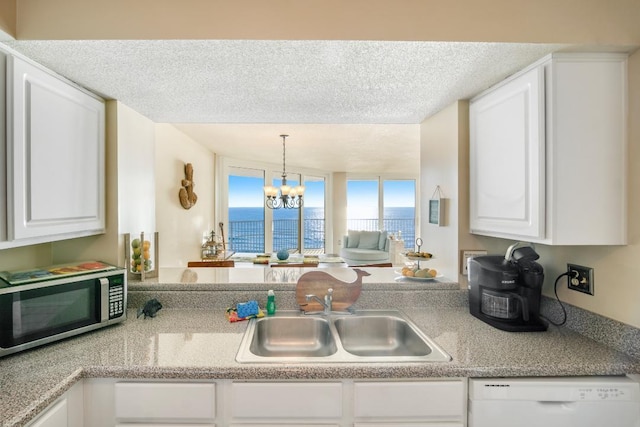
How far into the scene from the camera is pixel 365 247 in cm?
707

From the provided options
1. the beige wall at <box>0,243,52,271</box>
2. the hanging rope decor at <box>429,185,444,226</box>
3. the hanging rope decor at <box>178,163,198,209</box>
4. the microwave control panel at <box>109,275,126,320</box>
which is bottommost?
the microwave control panel at <box>109,275,126,320</box>

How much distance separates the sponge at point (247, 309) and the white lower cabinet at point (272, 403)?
50 centimetres

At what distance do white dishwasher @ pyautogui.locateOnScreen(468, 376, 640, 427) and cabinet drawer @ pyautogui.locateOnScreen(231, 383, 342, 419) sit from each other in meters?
0.54

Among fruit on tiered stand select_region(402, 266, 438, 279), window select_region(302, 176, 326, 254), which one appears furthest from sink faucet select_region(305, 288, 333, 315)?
window select_region(302, 176, 326, 254)

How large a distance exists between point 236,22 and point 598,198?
1.58 meters

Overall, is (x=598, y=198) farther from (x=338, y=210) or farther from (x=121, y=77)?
(x=338, y=210)

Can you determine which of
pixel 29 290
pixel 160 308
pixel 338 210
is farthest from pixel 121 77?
pixel 338 210

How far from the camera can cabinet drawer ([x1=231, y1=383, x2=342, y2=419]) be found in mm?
1212

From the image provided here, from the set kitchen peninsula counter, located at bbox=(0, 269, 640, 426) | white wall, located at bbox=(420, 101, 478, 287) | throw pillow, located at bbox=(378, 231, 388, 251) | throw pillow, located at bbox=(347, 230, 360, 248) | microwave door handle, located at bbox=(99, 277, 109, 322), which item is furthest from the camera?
throw pillow, located at bbox=(347, 230, 360, 248)

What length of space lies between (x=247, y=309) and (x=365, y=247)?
18.1 ft

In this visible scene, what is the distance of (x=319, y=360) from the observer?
1260 mm

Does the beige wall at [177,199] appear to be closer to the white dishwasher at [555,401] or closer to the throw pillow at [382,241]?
the white dishwasher at [555,401]

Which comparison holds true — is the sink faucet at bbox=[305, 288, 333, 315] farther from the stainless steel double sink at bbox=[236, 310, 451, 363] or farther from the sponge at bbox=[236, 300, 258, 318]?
the sponge at bbox=[236, 300, 258, 318]

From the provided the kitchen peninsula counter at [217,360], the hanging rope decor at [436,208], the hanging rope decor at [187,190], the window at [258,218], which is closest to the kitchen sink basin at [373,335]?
the kitchen peninsula counter at [217,360]
